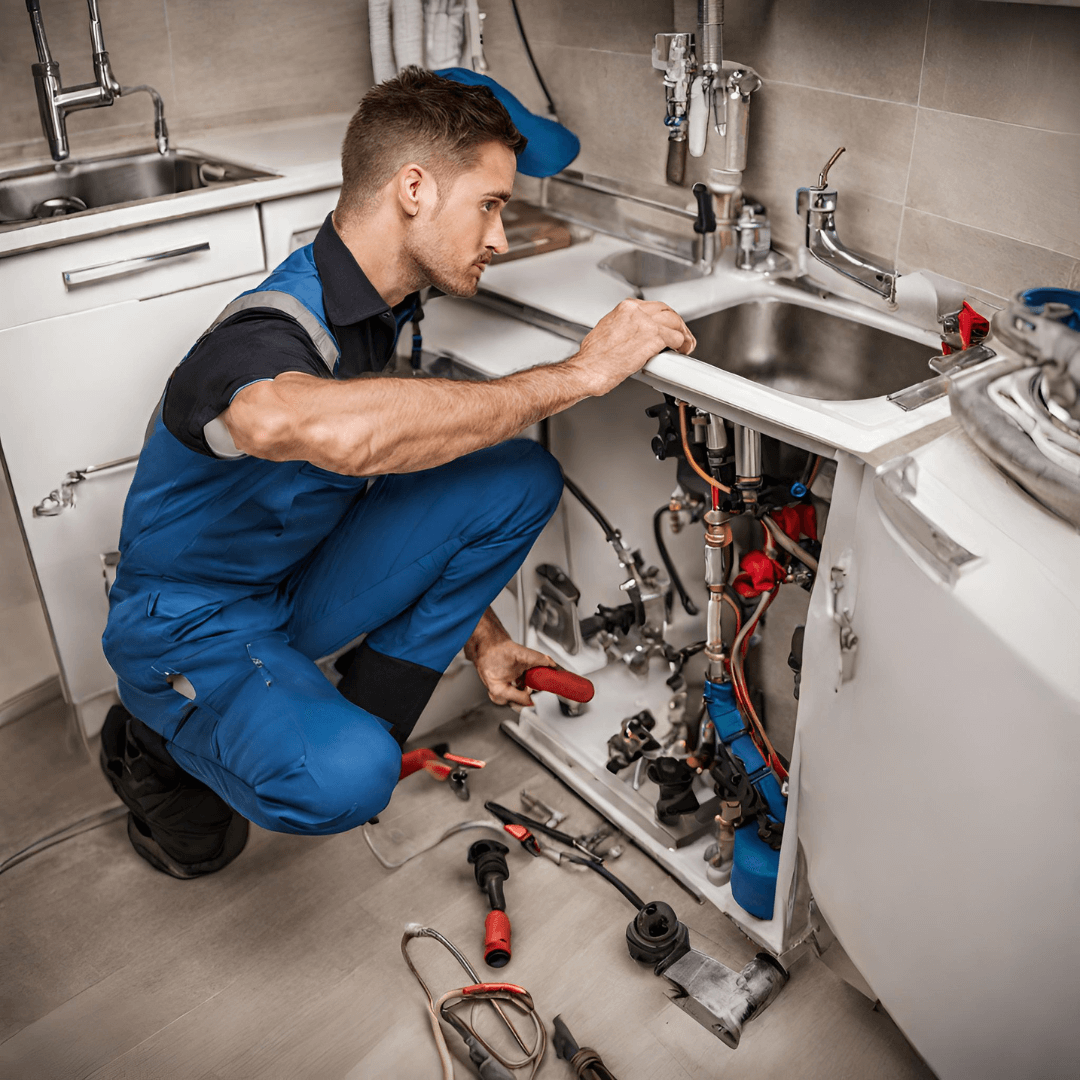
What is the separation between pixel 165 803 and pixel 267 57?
1.69 metres

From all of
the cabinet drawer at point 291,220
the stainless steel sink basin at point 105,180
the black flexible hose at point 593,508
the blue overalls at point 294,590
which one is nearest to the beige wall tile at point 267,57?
the stainless steel sink basin at point 105,180

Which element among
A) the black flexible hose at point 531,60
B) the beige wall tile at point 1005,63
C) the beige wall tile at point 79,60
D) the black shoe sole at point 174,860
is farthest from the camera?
the black flexible hose at point 531,60

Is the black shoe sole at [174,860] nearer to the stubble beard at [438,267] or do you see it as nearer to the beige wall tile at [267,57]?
the stubble beard at [438,267]

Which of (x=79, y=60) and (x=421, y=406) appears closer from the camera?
(x=421, y=406)

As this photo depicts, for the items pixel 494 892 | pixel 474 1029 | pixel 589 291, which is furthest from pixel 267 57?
pixel 474 1029

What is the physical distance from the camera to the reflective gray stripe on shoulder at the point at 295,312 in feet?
4.76

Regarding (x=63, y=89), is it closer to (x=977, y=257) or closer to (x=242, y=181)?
(x=242, y=181)

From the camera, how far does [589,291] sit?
184 cm

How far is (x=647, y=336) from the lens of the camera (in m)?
1.53

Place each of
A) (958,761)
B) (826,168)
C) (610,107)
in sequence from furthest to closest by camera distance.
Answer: (610,107), (826,168), (958,761)

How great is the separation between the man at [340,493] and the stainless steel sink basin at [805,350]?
0.87 feet

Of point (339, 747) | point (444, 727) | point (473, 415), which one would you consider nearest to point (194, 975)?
point (339, 747)

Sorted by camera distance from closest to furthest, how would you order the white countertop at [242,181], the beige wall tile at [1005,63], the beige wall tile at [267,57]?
the beige wall tile at [1005,63] → the white countertop at [242,181] → the beige wall tile at [267,57]

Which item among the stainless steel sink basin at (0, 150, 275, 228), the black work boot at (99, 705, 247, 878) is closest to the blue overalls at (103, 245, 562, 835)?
the black work boot at (99, 705, 247, 878)
